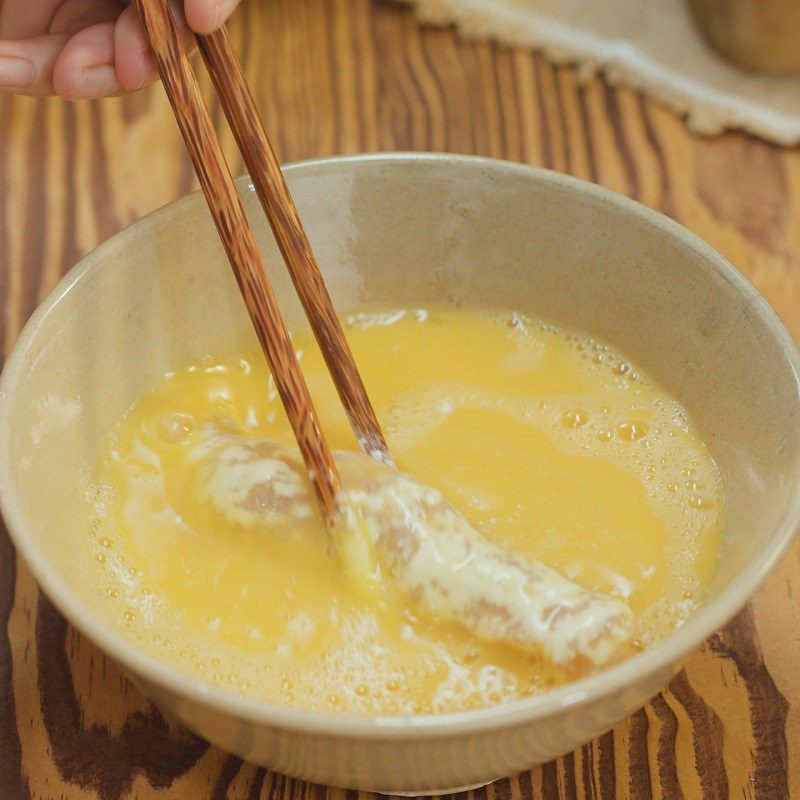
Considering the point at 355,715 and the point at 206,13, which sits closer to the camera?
the point at 355,715

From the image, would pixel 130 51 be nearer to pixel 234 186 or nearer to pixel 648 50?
pixel 234 186

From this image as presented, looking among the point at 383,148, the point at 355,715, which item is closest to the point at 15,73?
the point at 383,148

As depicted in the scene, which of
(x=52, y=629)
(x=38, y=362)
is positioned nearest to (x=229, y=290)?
(x=38, y=362)

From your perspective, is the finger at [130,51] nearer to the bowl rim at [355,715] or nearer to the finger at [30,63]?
the finger at [30,63]

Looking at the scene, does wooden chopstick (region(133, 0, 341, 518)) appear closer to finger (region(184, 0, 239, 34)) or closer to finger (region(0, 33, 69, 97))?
finger (region(184, 0, 239, 34))

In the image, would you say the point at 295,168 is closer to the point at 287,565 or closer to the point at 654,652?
the point at 287,565

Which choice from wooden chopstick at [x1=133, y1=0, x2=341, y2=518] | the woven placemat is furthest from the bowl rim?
the woven placemat
